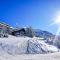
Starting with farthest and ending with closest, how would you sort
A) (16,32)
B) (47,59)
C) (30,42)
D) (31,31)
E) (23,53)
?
(16,32)
(31,31)
(30,42)
(23,53)
(47,59)

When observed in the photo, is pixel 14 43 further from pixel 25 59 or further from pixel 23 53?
pixel 25 59

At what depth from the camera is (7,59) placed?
46.8ft

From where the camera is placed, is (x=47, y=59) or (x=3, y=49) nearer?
(x=47, y=59)

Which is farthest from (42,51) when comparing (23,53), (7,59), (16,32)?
(16,32)

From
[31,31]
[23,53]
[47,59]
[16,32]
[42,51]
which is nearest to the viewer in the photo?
[47,59]

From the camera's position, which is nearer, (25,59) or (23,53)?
(25,59)

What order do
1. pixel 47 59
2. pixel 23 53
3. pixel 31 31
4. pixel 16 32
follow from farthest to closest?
1. pixel 16 32
2. pixel 31 31
3. pixel 23 53
4. pixel 47 59

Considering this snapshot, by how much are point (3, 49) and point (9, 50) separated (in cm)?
79

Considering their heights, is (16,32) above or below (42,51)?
above

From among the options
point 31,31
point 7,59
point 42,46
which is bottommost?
point 7,59

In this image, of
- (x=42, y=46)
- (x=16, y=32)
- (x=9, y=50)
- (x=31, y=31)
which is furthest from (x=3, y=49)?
(x=16, y=32)

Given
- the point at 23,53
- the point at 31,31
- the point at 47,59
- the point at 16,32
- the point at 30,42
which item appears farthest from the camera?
the point at 16,32

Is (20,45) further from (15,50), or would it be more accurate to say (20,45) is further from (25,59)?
(25,59)

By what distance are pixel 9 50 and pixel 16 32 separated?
56.7ft
